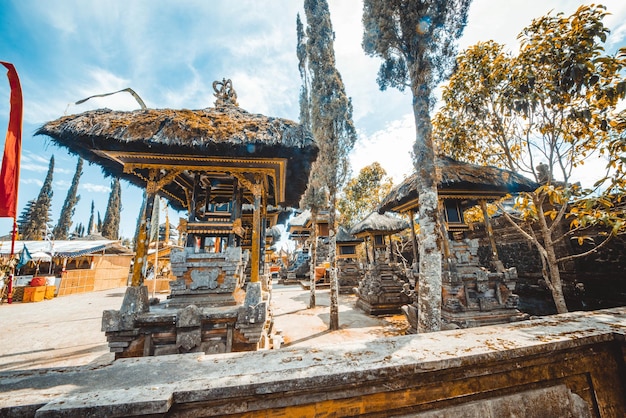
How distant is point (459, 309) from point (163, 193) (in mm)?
8698

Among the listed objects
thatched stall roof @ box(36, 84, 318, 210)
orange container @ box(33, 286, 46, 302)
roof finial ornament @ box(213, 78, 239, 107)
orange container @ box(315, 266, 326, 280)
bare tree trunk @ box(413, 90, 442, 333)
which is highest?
roof finial ornament @ box(213, 78, 239, 107)

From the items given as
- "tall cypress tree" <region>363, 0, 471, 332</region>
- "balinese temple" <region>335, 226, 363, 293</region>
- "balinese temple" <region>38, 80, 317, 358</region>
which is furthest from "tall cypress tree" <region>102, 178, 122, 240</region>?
"tall cypress tree" <region>363, 0, 471, 332</region>

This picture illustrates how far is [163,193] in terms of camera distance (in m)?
6.48

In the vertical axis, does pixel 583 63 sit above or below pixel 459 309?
above

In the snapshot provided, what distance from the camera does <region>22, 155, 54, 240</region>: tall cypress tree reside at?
1177 inches

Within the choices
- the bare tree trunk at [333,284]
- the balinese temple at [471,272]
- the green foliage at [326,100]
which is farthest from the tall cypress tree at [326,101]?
the balinese temple at [471,272]

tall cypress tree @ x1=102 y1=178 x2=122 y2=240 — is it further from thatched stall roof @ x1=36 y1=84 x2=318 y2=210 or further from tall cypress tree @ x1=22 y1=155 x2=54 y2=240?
thatched stall roof @ x1=36 y1=84 x2=318 y2=210

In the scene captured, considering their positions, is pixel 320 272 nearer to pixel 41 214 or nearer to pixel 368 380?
pixel 368 380

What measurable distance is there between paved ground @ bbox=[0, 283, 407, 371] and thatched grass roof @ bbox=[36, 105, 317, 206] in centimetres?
419

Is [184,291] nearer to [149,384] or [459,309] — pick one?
[149,384]

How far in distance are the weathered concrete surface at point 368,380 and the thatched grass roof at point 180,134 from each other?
11.6 ft

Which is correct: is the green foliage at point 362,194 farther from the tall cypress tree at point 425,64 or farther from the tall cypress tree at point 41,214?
the tall cypress tree at point 41,214

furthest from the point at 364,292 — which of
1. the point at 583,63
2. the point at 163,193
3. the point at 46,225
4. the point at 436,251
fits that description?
the point at 46,225

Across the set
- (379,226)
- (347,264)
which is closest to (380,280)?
(379,226)
